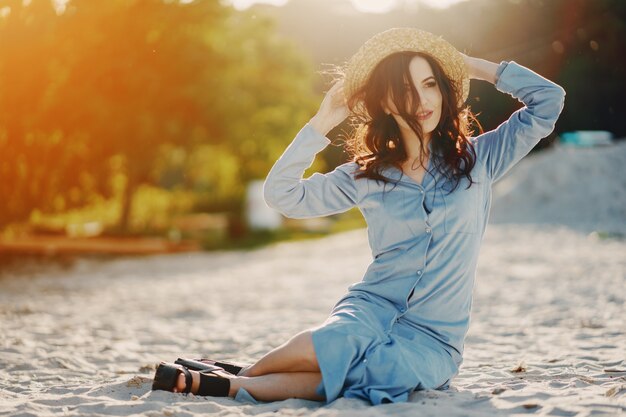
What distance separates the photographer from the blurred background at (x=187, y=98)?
1041 centimetres

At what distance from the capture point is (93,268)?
35.8 feet

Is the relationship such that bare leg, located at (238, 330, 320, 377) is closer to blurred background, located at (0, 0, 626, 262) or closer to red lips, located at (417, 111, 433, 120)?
red lips, located at (417, 111, 433, 120)

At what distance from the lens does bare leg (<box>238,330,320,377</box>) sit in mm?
2713

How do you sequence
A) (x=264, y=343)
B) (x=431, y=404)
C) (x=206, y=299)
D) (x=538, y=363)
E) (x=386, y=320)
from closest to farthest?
(x=431, y=404) < (x=386, y=320) < (x=538, y=363) < (x=264, y=343) < (x=206, y=299)

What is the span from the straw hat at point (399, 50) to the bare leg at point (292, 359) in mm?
1022

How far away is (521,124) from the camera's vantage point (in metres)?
3.00

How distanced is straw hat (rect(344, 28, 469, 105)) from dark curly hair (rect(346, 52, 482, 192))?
2 cm

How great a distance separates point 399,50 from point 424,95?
0.67 feet

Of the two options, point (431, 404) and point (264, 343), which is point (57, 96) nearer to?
point (264, 343)

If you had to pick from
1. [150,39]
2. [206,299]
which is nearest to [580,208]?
[150,39]

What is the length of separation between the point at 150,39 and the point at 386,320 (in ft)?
33.0

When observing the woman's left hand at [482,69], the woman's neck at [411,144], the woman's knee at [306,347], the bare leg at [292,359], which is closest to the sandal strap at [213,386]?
the bare leg at [292,359]

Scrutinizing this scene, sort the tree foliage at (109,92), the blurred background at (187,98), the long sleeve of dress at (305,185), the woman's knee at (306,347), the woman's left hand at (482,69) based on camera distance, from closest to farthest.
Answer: the woman's knee at (306,347) < the long sleeve of dress at (305,185) < the woman's left hand at (482,69) < the tree foliage at (109,92) < the blurred background at (187,98)

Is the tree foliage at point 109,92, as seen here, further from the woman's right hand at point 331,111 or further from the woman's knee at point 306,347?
the woman's knee at point 306,347
